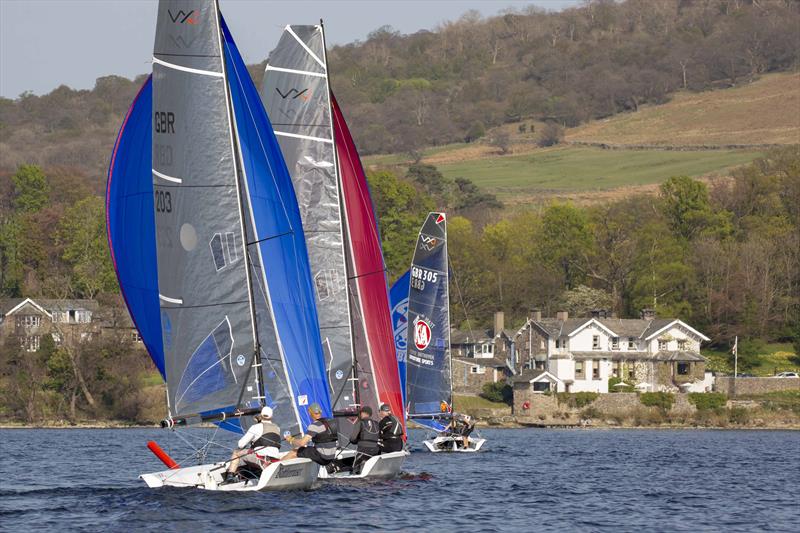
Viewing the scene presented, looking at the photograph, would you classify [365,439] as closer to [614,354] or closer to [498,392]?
[498,392]

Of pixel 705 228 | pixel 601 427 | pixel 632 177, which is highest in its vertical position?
pixel 632 177

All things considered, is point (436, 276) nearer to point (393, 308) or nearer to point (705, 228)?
point (393, 308)

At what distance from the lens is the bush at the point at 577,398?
8906 centimetres

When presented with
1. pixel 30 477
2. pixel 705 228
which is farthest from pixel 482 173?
pixel 30 477

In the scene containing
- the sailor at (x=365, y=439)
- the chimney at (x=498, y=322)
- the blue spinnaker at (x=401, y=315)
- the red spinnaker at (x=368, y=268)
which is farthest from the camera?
the chimney at (x=498, y=322)

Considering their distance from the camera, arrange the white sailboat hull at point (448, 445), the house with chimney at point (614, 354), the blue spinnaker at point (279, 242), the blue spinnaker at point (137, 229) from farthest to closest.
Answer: the house with chimney at point (614, 354)
the white sailboat hull at point (448, 445)
the blue spinnaker at point (137, 229)
the blue spinnaker at point (279, 242)

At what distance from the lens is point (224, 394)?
96.6 feet

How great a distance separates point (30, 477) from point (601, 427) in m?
52.5

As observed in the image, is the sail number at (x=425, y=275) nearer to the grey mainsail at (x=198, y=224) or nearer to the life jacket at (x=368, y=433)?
the life jacket at (x=368, y=433)

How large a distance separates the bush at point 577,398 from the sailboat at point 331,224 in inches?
2088

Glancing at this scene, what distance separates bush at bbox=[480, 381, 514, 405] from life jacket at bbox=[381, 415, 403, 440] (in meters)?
58.9

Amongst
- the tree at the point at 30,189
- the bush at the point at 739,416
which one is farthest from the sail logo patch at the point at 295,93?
the tree at the point at 30,189

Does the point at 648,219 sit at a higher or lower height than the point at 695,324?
higher

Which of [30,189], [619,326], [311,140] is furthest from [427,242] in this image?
[30,189]
